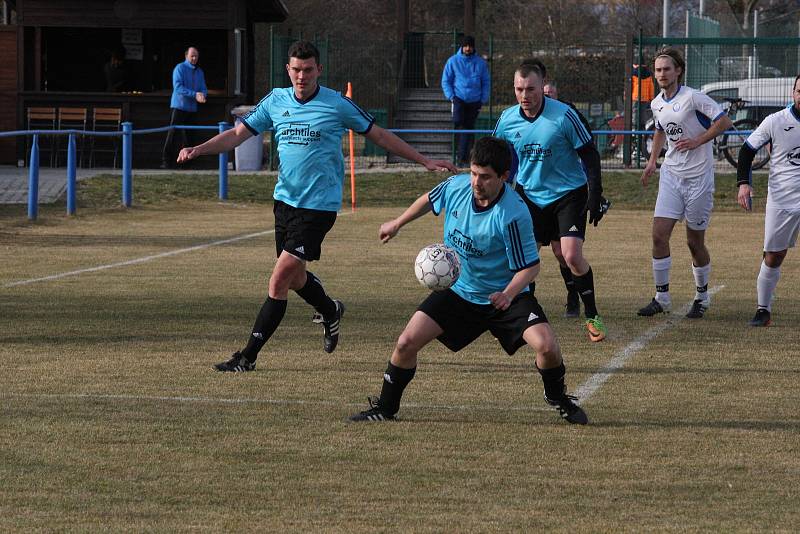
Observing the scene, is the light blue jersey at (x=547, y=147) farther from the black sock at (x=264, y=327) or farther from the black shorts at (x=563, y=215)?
the black sock at (x=264, y=327)

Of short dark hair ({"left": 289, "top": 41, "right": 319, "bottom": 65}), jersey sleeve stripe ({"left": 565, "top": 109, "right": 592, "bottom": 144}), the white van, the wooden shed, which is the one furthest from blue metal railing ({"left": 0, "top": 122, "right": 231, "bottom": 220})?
the white van

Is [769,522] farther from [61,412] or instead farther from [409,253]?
[409,253]

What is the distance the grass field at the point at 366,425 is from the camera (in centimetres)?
551

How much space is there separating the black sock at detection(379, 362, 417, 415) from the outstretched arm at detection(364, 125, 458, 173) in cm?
189

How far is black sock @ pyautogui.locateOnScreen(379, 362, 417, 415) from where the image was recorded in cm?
702

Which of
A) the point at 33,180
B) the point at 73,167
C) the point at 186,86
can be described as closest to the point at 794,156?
the point at 33,180

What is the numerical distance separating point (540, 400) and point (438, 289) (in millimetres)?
1206

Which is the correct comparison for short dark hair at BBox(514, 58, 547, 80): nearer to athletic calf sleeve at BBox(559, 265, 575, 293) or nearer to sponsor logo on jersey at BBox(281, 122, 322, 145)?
sponsor logo on jersey at BBox(281, 122, 322, 145)

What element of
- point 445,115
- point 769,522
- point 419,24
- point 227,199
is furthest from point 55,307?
point 419,24

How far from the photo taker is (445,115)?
1169 inches

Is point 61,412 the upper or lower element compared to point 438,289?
lower

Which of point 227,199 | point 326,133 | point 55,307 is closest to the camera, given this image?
point 326,133

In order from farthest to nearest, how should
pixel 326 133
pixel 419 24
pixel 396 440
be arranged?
pixel 419 24 → pixel 326 133 → pixel 396 440

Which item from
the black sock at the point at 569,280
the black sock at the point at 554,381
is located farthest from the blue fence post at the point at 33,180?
the black sock at the point at 554,381
